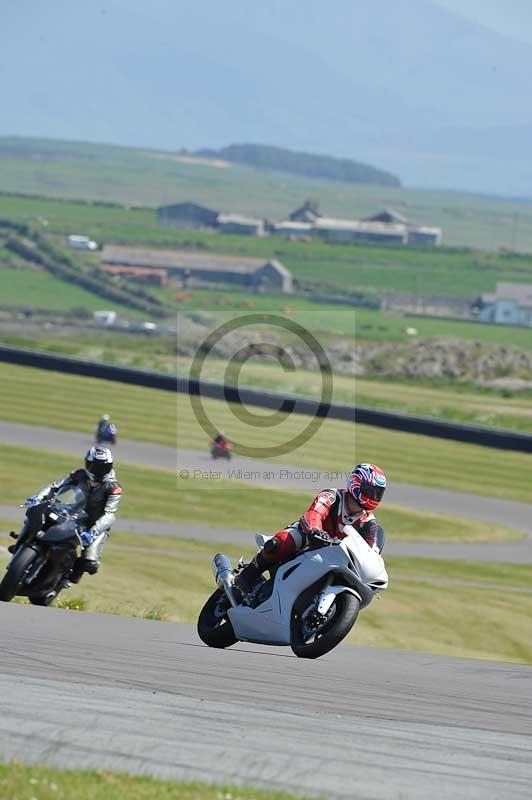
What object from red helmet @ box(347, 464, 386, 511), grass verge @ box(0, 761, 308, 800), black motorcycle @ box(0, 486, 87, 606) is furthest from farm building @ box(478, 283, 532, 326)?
grass verge @ box(0, 761, 308, 800)

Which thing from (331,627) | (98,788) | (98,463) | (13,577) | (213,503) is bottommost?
(213,503)

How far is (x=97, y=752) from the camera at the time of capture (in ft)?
22.3

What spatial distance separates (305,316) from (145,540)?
8613cm

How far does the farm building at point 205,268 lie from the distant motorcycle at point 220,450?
340 ft

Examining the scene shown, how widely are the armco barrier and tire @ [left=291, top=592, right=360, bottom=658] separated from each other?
1463 inches

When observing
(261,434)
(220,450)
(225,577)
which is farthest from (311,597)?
(261,434)

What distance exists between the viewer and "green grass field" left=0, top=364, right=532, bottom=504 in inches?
1693

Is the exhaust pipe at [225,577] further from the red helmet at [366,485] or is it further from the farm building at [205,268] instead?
the farm building at [205,268]

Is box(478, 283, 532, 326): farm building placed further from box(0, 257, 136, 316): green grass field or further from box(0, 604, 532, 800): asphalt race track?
box(0, 604, 532, 800): asphalt race track

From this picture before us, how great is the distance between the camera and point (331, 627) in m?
10.7

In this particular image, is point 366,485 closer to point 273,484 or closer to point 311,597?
point 311,597

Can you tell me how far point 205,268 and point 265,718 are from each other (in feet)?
480

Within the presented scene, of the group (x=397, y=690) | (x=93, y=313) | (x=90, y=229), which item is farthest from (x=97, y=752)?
(x=90, y=229)

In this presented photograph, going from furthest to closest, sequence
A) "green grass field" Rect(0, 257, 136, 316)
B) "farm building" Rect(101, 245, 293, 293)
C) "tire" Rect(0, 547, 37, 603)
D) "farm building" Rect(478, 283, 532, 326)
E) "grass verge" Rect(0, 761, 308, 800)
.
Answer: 1. "farm building" Rect(101, 245, 293, 293)
2. "farm building" Rect(478, 283, 532, 326)
3. "green grass field" Rect(0, 257, 136, 316)
4. "tire" Rect(0, 547, 37, 603)
5. "grass verge" Rect(0, 761, 308, 800)
